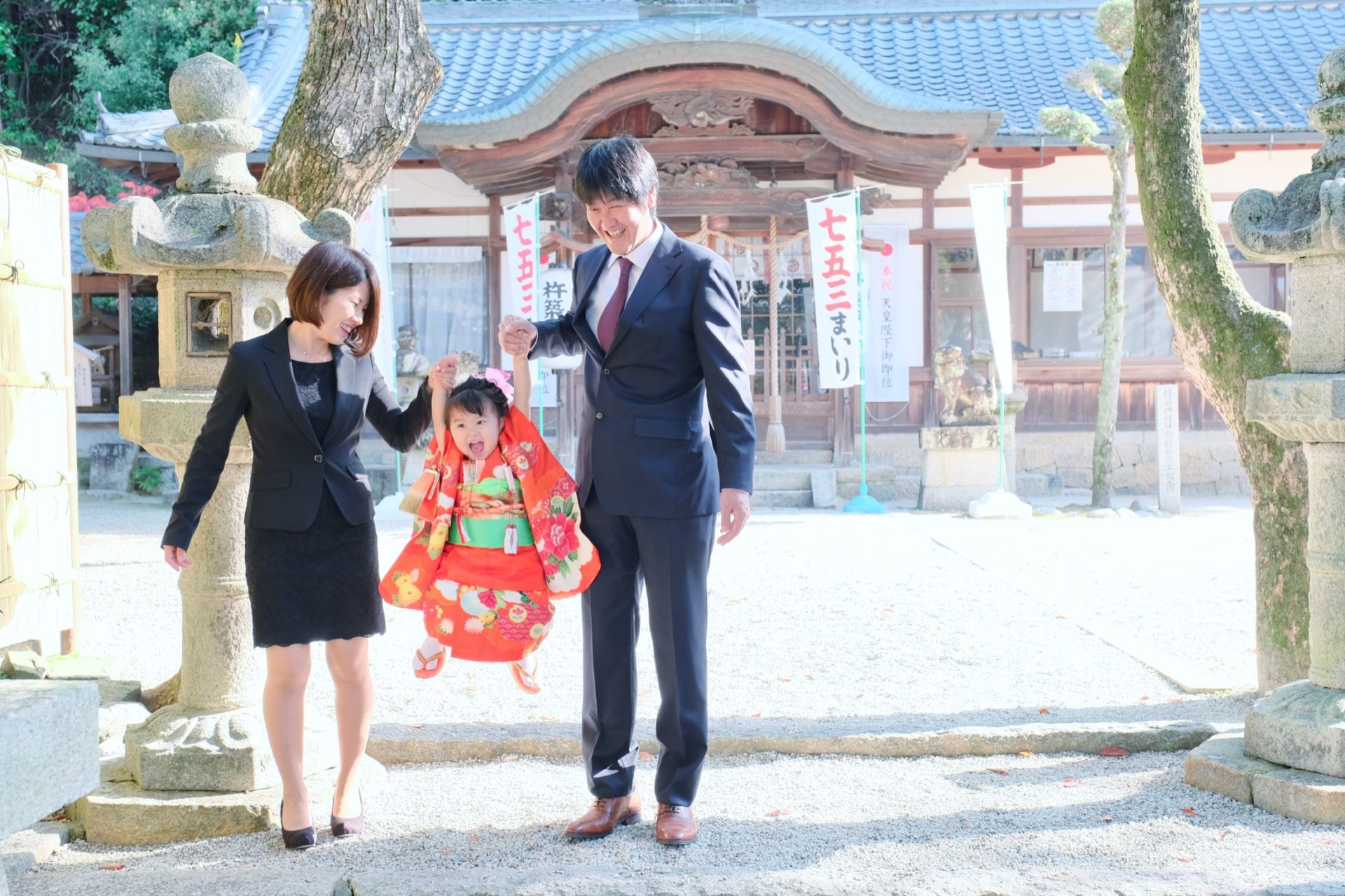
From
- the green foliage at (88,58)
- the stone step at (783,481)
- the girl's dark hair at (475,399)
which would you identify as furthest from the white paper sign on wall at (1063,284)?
the green foliage at (88,58)

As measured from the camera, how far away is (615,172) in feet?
10.2

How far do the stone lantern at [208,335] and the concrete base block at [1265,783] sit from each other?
2881 mm

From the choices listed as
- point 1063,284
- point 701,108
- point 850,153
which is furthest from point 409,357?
point 1063,284

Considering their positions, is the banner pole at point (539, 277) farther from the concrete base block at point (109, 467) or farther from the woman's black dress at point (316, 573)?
the woman's black dress at point (316, 573)

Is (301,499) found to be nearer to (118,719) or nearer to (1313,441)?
(118,719)

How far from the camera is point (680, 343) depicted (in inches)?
129

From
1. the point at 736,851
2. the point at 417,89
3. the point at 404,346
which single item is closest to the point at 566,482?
the point at 736,851

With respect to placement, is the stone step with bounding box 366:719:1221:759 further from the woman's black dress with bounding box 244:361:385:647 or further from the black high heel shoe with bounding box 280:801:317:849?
the woman's black dress with bounding box 244:361:385:647

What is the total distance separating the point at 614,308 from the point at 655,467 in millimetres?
465

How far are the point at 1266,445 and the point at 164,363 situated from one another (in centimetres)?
394

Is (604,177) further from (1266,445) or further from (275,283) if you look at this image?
(1266,445)

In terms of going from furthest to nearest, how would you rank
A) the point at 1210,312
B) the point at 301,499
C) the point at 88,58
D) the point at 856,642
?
1. the point at 88,58
2. the point at 856,642
3. the point at 1210,312
4. the point at 301,499

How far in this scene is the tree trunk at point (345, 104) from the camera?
4422 mm

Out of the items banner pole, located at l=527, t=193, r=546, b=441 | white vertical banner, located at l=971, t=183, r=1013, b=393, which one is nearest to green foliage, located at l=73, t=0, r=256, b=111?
banner pole, located at l=527, t=193, r=546, b=441
